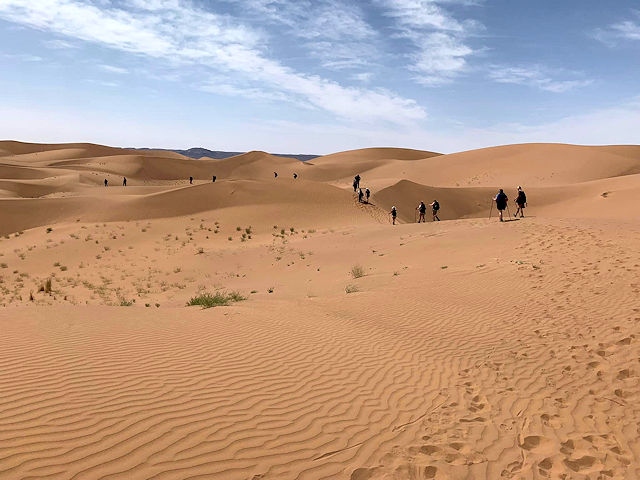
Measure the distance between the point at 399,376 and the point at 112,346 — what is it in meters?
4.28

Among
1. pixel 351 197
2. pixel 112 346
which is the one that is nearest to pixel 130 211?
pixel 351 197

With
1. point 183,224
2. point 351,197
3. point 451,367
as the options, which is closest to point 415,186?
point 351,197

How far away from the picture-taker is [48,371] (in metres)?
5.67

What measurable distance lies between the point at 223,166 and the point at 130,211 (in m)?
68.3

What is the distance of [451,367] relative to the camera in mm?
7195

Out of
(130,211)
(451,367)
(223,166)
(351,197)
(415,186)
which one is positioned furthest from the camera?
(223,166)

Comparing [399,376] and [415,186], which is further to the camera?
[415,186]

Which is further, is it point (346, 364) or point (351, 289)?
point (351, 289)

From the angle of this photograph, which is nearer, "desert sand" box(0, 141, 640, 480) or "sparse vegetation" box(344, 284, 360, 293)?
"desert sand" box(0, 141, 640, 480)

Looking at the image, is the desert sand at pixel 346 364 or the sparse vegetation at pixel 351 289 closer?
the desert sand at pixel 346 364

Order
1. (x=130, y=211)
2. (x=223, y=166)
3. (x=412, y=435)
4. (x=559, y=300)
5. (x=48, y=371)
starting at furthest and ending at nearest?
(x=223, y=166) < (x=130, y=211) < (x=559, y=300) < (x=48, y=371) < (x=412, y=435)

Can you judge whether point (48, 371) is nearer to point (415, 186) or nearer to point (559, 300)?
point (559, 300)

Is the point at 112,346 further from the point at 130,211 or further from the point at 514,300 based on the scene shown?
the point at 130,211

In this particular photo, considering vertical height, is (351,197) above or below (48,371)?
above
